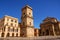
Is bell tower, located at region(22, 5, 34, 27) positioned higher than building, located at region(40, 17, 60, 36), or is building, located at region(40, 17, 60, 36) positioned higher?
bell tower, located at region(22, 5, 34, 27)

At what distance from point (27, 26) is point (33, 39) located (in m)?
18.3

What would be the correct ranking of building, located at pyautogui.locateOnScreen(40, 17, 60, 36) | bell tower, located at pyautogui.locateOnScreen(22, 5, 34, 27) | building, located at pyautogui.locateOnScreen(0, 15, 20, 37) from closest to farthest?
bell tower, located at pyautogui.locateOnScreen(22, 5, 34, 27) < building, located at pyautogui.locateOnScreen(40, 17, 60, 36) < building, located at pyautogui.locateOnScreen(0, 15, 20, 37)

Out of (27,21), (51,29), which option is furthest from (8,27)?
(51,29)

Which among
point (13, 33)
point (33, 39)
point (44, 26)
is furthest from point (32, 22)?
point (13, 33)

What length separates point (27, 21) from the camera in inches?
1232

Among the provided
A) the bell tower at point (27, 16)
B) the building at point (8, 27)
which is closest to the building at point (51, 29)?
the bell tower at point (27, 16)

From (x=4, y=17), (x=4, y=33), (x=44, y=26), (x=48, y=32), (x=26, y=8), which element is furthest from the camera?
(x=4, y=17)

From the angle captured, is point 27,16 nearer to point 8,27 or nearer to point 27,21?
point 27,21

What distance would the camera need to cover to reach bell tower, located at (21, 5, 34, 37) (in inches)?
1175

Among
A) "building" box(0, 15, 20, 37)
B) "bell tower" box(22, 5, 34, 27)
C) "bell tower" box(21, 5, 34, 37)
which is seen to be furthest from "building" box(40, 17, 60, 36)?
"building" box(0, 15, 20, 37)

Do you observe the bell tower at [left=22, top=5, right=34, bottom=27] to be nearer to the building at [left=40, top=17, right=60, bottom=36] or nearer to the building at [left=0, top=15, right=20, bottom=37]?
the building at [left=40, top=17, right=60, bottom=36]

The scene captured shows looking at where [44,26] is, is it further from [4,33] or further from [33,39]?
[33,39]

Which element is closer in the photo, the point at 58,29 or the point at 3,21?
the point at 58,29

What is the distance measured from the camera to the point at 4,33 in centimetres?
4706
